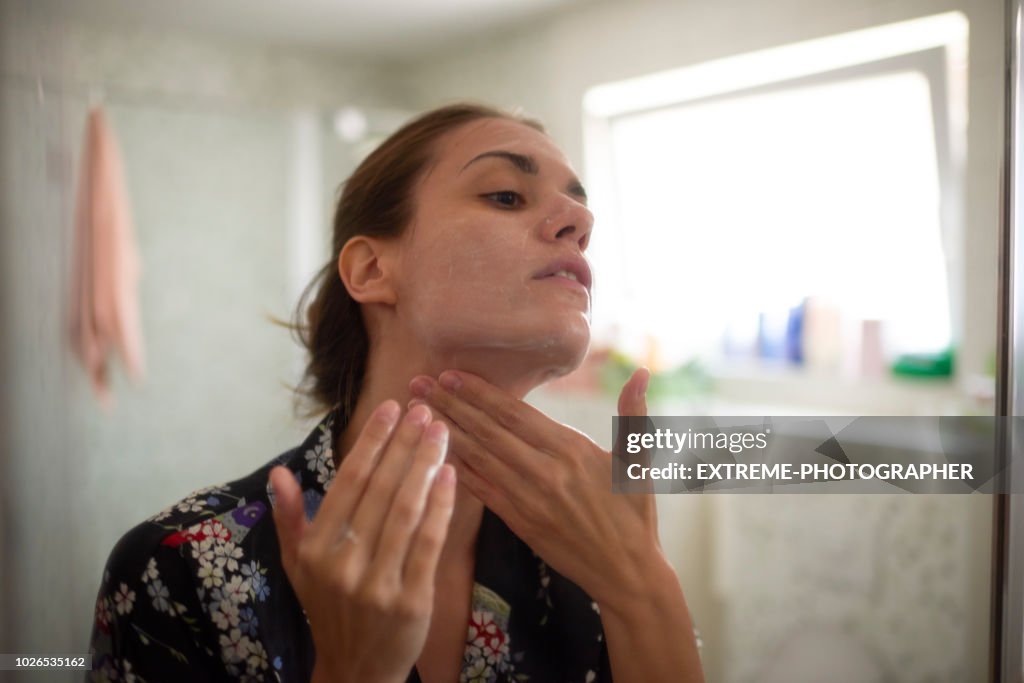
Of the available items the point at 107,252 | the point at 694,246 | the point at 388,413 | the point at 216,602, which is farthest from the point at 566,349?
the point at 107,252

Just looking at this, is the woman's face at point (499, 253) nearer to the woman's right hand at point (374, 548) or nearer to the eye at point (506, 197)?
the eye at point (506, 197)

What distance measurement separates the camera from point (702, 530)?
3.39 feet

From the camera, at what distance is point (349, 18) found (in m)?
0.88

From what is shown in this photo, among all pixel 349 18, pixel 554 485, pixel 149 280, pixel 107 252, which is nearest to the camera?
pixel 554 485

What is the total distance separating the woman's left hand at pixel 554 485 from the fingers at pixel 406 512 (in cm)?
12

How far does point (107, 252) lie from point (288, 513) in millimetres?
954

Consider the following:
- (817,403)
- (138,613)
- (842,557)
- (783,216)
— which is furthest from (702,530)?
(138,613)

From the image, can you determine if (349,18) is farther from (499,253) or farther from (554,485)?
(554,485)

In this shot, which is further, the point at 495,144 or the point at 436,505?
the point at 495,144

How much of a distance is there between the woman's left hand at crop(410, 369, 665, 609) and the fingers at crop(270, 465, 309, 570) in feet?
0.47

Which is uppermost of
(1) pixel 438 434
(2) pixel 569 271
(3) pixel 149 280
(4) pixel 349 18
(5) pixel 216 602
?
(4) pixel 349 18

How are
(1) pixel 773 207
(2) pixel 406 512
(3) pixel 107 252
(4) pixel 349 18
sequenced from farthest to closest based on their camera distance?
(3) pixel 107 252, (1) pixel 773 207, (4) pixel 349 18, (2) pixel 406 512

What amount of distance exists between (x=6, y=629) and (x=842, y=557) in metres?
0.94

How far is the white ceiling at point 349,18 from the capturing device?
0.80 meters
